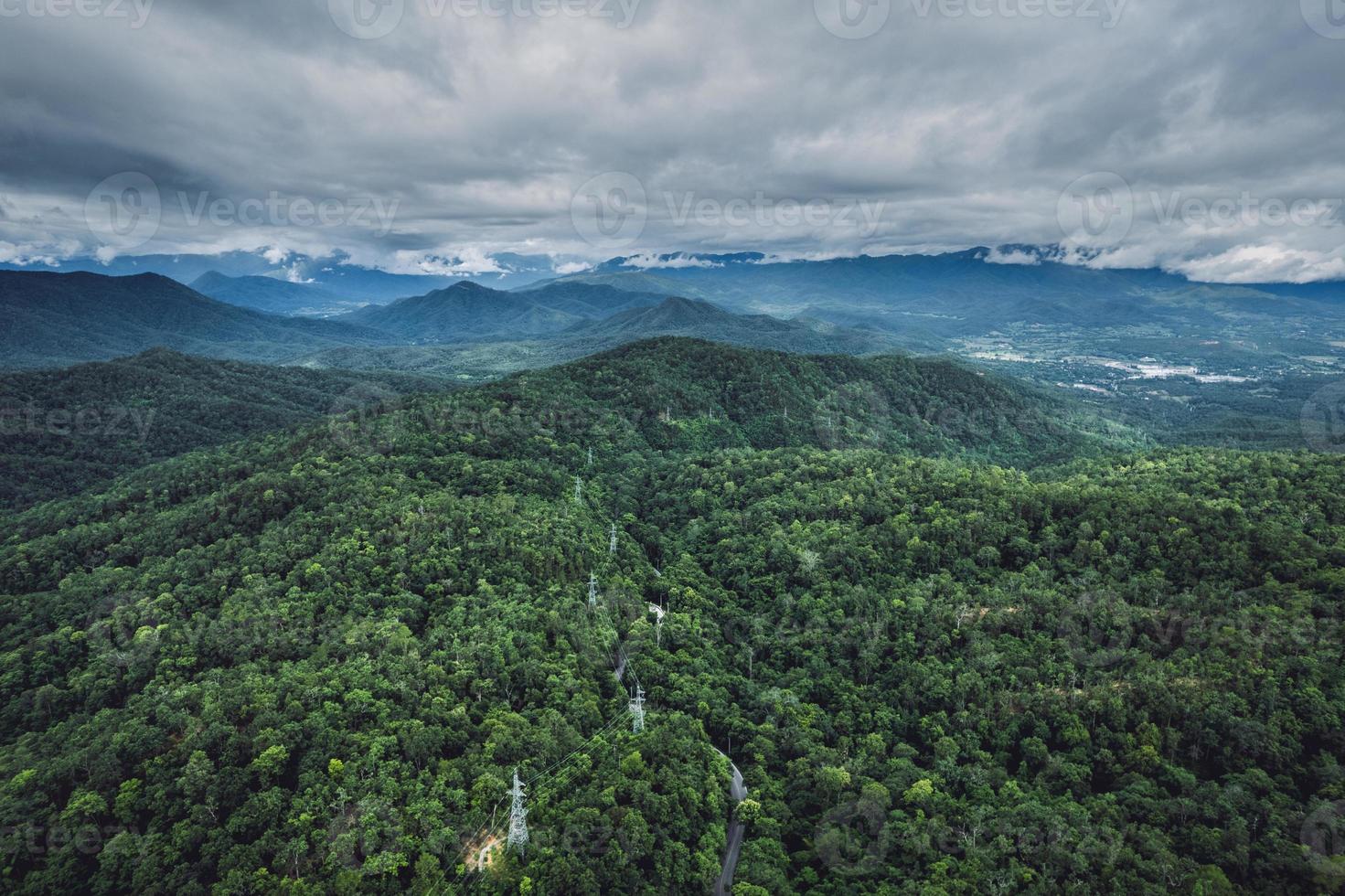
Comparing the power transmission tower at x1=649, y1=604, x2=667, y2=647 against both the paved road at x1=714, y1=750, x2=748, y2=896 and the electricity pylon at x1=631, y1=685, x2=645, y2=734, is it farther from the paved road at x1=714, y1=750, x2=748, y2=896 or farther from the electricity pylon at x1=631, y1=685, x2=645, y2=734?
the paved road at x1=714, y1=750, x2=748, y2=896

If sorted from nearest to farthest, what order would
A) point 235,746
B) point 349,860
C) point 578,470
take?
point 349,860 < point 235,746 < point 578,470

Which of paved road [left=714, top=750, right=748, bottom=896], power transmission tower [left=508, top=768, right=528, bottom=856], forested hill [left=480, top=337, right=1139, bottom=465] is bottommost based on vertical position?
paved road [left=714, top=750, right=748, bottom=896]

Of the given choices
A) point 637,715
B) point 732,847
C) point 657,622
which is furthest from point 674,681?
point 732,847

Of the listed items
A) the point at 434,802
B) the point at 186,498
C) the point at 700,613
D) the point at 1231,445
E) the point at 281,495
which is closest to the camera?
the point at 434,802

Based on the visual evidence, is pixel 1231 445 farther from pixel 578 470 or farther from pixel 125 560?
pixel 125 560

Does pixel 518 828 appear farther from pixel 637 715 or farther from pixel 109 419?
pixel 109 419

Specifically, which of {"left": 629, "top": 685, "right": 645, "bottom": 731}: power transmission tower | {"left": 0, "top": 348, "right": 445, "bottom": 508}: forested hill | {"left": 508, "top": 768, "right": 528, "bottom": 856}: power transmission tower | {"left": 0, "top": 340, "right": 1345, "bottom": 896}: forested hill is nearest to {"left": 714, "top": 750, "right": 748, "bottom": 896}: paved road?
{"left": 0, "top": 340, "right": 1345, "bottom": 896}: forested hill

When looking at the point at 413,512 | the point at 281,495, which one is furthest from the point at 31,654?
the point at 413,512

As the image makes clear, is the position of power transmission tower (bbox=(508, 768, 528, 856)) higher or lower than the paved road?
higher

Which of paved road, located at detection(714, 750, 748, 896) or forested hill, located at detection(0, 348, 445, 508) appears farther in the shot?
forested hill, located at detection(0, 348, 445, 508)
